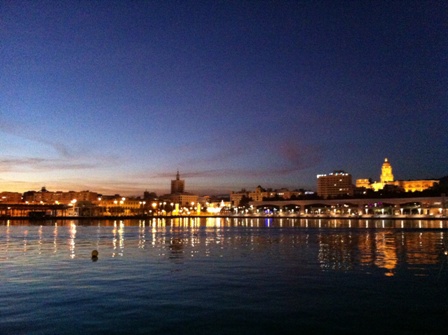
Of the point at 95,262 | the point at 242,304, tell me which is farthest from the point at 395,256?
the point at 95,262

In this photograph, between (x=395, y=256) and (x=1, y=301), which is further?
(x=395, y=256)

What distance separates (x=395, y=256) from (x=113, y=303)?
26424 mm

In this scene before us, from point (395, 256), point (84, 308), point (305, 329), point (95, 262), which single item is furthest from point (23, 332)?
point (395, 256)

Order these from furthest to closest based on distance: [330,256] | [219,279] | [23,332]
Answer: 1. [330,256]
2. [219,279]
3. [23,332]

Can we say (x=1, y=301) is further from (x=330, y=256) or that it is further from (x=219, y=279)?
(x=330, y=256)

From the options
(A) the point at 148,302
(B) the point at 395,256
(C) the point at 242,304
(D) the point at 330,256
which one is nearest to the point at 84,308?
(A) the point at 148,302

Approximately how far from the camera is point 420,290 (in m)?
21.1

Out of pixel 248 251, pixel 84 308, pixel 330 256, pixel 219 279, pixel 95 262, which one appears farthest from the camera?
pixel 248 251

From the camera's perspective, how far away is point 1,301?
61.0ft

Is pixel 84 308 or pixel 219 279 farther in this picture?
pixel 219 279

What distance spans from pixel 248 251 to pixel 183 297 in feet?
70.0

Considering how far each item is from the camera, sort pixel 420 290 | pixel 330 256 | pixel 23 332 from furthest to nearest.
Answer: pixel 330 256, pixel 420 290, pixel 23 332

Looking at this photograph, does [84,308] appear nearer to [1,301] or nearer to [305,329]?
[1,301]

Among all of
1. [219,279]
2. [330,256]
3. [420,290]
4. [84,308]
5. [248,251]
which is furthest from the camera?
[248,251]
